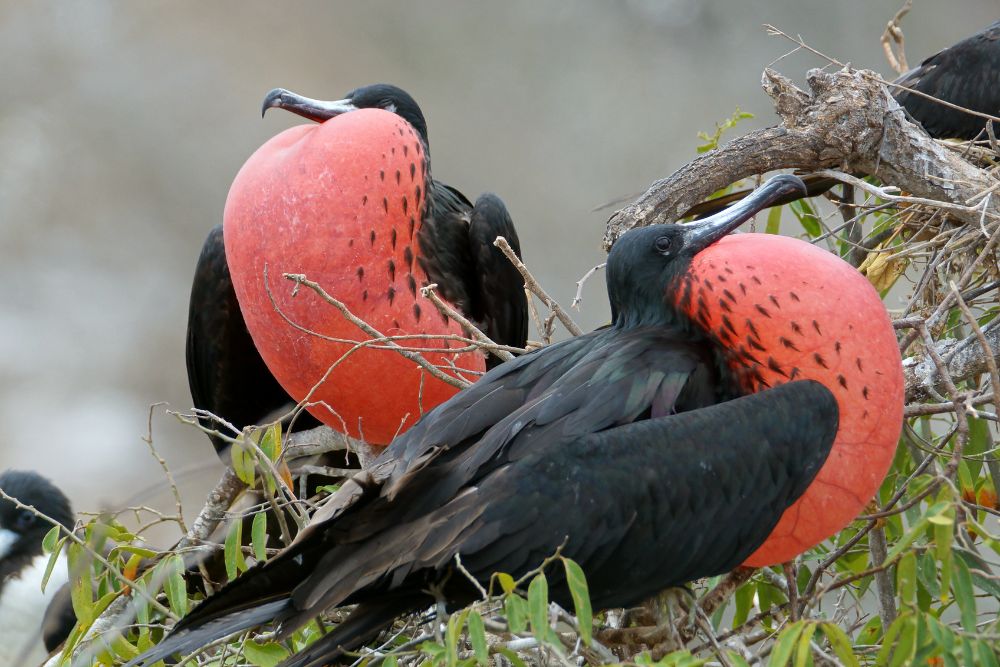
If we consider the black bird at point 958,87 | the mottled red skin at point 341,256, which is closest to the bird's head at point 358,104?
the mottled red skin at point 341,256

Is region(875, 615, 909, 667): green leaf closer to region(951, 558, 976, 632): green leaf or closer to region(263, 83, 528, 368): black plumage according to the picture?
region(951, 558, 976, 632): green leaf

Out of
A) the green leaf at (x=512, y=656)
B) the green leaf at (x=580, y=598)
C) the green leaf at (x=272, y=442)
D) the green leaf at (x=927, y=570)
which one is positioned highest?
the green leaf at (x=272, y=442)

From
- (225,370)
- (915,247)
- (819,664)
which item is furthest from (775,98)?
(225,370)

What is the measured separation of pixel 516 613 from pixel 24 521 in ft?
8.32

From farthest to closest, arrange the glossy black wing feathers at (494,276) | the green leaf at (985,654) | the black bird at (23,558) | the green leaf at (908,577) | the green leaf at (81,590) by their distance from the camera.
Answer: the black bird at (23,558), the glossy black wing feathers at (494,276), the green leaf at (81,590), the green leaf at (908,577), the green leaf at (985,654)

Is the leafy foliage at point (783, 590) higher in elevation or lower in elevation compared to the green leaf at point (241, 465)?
lower

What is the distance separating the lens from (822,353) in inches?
58.1

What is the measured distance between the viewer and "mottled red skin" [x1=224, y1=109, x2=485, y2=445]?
195 centimetres

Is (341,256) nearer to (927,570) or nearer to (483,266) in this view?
(483,266)

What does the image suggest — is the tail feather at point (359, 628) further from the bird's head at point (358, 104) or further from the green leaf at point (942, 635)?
the bird's head at point (358, 104)

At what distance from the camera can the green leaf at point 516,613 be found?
114 cm

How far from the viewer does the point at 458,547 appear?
139cm

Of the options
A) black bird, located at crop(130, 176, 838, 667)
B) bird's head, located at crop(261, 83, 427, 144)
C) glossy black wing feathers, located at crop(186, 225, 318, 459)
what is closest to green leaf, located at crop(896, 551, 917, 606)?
black bird, located at crop(130, 176, 838, 667)

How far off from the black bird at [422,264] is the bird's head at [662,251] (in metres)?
0.49
